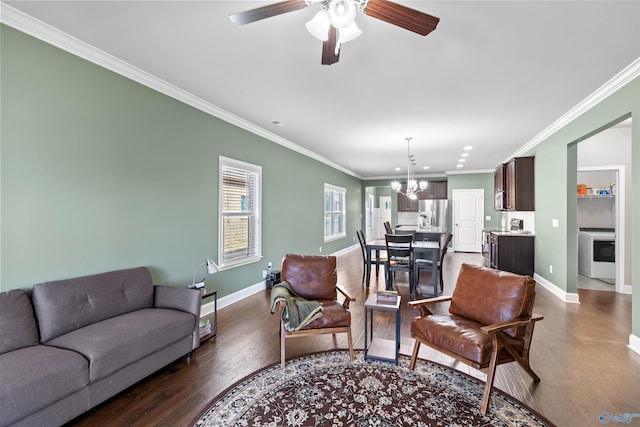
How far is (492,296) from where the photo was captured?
7.86ft

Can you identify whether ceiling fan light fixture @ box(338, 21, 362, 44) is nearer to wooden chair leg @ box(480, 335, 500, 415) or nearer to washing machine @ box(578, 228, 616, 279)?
wooden chair leg @ box(480, 335, 500, 415)

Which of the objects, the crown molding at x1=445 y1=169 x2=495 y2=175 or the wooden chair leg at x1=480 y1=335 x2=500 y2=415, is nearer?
the wooden chair leg at x1=480 y1=335 x2=500 y2=415

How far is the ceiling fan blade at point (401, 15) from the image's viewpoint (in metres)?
1.46

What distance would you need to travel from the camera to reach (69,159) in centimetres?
245

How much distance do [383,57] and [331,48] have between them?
0.97m

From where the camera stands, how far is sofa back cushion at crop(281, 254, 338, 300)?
3064 millimetres

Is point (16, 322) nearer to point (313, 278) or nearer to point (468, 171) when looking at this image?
point (313, 278)

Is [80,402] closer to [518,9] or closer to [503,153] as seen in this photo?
[518,9]

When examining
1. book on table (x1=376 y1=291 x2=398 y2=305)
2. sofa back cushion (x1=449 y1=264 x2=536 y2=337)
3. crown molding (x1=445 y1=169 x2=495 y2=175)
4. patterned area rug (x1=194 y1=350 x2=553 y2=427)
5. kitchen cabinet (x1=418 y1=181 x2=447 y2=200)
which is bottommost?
patterned area rug (x1=194 y1=350 x2=553 y2=427)

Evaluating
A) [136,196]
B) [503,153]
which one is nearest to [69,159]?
[136,196]

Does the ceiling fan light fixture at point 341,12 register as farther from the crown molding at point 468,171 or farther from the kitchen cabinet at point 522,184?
the crown molding at point 468,171

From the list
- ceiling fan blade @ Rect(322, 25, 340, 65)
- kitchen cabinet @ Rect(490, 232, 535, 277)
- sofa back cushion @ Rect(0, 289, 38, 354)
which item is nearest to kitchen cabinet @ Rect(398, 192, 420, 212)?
kitchen cabinet @ Rect(490, 232, 535, 277)

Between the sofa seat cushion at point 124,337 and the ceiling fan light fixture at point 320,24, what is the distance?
7.81 feet

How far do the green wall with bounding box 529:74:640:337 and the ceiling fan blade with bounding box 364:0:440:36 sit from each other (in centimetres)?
280
